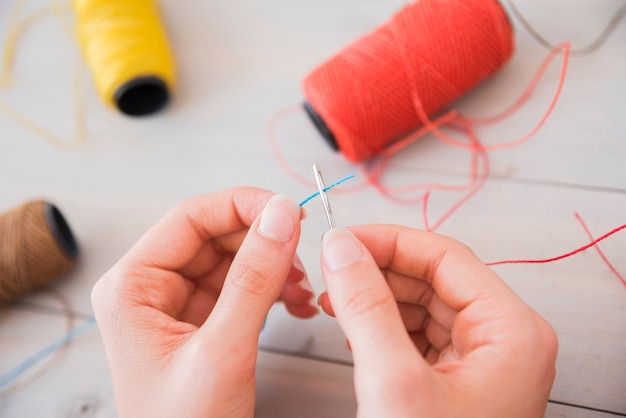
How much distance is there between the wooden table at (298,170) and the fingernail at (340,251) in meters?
0.32

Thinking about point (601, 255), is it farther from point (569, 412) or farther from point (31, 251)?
point (31, 251)

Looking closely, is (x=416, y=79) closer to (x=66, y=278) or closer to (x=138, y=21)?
(x=138, y=21)

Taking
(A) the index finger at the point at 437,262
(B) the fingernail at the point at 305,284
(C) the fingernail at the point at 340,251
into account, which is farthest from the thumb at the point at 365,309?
(B) the fingernail at the point at 305,284

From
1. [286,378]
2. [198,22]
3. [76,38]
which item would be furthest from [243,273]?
[76,38]

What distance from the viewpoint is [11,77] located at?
48.7 inches

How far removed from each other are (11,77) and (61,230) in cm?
47

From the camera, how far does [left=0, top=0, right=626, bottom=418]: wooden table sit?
88cm

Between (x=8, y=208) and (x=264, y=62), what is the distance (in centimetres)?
61

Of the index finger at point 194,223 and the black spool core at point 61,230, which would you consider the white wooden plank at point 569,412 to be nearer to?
the index finger at point 194,223

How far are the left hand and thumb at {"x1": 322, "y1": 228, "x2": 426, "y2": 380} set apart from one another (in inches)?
2.9

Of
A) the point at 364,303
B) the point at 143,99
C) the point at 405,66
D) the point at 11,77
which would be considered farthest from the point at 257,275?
the point at 11,77

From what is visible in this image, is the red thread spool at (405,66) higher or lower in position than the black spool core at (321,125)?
higher

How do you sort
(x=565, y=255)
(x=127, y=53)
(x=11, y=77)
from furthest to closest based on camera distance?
(x=11, y=77) < (x=127, y=53) < (x=565, y=255)

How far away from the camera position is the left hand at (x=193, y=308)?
0.61 meters
